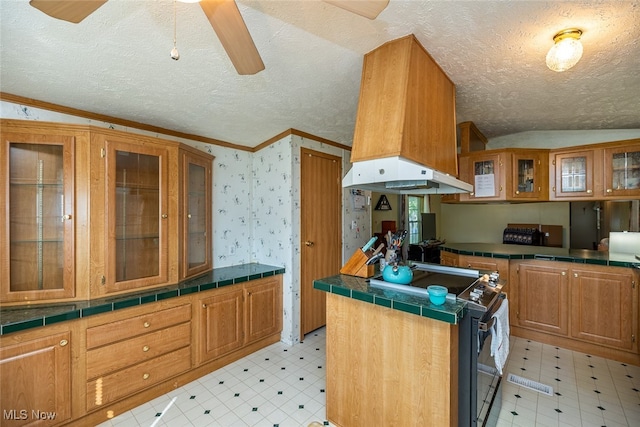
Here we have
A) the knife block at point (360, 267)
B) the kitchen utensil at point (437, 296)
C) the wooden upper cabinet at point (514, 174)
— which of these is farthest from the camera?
the wooden upper cabinet at point (514, 174)

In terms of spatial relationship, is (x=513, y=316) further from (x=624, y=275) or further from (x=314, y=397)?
(x=314, y=397)

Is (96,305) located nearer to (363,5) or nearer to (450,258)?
(363,5)

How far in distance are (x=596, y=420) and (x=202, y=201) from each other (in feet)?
11.3

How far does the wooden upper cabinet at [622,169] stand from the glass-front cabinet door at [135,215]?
409cm

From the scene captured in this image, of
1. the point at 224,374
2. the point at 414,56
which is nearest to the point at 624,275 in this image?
the point at 414,56

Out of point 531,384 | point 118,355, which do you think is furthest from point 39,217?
point 531,384

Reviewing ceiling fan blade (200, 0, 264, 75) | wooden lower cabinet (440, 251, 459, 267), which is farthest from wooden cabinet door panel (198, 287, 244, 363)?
wooden lower cabinet (440, 251, 459, 267)

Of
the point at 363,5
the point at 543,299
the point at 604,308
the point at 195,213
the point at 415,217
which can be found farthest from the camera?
the point at 415,217

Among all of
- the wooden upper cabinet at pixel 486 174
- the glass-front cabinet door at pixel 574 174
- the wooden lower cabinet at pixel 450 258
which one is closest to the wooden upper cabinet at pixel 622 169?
the glass-front cabinet door at pixel 574 174

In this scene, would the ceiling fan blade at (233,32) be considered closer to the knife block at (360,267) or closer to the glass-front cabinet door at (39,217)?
the knife block at (360,267)

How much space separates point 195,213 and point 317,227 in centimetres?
128

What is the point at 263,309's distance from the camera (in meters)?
2.80

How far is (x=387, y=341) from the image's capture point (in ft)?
5.00

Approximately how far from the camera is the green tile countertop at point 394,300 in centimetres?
127
